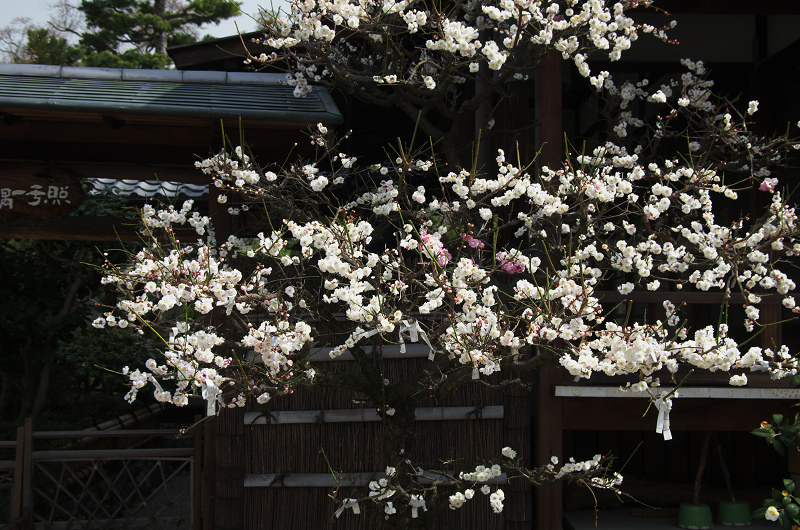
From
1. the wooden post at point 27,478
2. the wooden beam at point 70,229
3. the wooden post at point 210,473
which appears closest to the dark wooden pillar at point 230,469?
the wooden post at point 210,473

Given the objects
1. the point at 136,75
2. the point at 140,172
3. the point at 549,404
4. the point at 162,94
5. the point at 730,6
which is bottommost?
the point at 549,404

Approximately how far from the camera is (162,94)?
4785 millimetres

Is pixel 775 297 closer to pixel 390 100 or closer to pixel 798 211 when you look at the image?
pixel 798 211

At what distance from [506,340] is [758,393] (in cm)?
208

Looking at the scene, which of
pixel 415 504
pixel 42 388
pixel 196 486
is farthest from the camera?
pixel 42 388

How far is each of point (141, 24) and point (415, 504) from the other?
52.9ft

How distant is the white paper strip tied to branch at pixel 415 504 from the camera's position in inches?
149

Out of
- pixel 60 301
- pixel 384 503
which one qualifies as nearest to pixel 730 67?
pixel 384 503

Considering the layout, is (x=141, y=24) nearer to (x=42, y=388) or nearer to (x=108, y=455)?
(x=42, y=388)

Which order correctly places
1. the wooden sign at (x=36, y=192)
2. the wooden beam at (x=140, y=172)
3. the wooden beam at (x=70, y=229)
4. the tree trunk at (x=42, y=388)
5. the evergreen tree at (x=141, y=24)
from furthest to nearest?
the evergreen tree at (x=141, y=24), the tree trunk at (x=42, y=388), the wooden beam at (x=140, y=172), the wooden beam at (x=70, y=229), the wooden sign at (x=36, y=192)

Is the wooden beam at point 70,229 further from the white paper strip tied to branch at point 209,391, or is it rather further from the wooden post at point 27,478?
the white paper strip tied to branch at point 209,391

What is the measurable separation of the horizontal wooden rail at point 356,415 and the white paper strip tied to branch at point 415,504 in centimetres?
71

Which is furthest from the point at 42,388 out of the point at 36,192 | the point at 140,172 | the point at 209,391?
the point at 209,391

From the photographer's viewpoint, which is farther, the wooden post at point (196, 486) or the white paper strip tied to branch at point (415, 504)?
the wooden post at point (196, 486)
